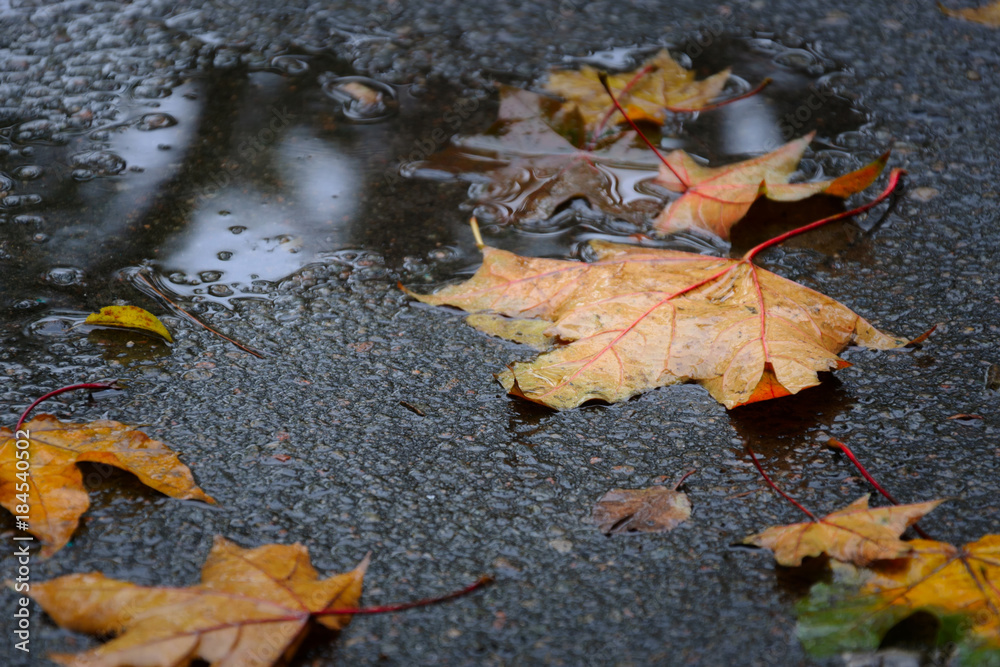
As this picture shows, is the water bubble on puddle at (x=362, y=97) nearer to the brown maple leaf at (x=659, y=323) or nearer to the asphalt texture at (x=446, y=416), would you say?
the asphalt texture at (x=446, y=416)

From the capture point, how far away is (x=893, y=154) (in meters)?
2.20

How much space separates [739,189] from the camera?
1.93 metres

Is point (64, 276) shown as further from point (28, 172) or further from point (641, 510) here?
point (641, 510)

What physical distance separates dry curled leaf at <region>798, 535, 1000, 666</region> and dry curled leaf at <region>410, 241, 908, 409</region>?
0.35 metres

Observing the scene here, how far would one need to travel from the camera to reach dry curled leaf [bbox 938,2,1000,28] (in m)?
2.77

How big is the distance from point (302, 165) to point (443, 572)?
136 cm

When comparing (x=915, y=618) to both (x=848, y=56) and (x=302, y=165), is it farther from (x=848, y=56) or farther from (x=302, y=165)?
(x=848, y=56)

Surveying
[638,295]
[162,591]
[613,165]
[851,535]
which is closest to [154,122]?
[613,165]

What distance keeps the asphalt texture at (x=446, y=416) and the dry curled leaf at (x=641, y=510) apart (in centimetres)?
2

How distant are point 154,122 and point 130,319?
3.12ft

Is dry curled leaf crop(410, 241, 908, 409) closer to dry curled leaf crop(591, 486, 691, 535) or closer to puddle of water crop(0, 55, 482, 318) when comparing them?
dry curled leaf crop(591, 486, 691, 535)

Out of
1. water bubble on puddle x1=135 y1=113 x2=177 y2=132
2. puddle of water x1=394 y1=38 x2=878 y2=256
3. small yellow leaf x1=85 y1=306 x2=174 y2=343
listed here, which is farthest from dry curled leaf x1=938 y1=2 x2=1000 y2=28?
small yellow leaf x1=85 y1=306 x2=174 y2=343

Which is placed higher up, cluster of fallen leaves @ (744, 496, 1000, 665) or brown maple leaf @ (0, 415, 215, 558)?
cluster of fallen leaves @ (744, 496, 1000, 665)

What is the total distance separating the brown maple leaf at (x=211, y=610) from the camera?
39.7 inches
